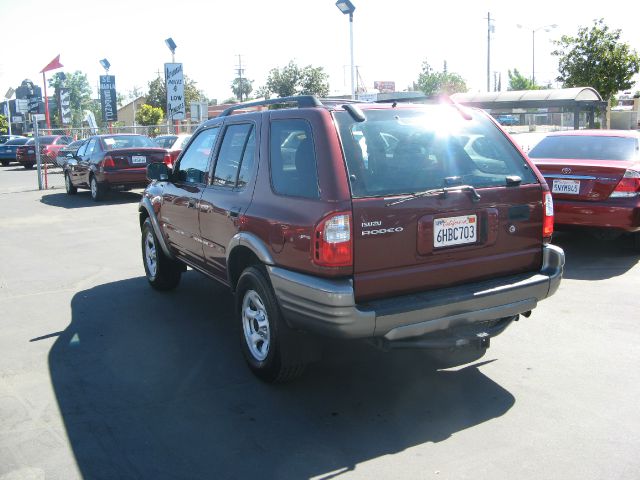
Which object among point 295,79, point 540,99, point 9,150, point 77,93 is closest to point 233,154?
point 540,99

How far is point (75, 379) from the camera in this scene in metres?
4.59

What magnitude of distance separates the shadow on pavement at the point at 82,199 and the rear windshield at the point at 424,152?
12312 mm

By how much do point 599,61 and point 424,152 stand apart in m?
29.0

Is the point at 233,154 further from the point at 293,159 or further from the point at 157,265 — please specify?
the point at 157,265

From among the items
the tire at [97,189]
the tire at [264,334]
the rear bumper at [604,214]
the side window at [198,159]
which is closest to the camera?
the tire at [264,334]

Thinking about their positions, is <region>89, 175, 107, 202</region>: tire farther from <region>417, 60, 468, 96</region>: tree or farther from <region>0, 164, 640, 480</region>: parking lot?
<region>417, 60, 468, 96</region>: tree

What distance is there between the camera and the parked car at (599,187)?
293 inches

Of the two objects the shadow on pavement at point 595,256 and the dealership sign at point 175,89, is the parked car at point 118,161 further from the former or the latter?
the dealership sign at point 175,89

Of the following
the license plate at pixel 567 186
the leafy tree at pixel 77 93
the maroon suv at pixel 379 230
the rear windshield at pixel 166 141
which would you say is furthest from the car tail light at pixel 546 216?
the leafy tree at pixel 77 93

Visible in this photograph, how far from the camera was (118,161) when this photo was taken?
1516 cm

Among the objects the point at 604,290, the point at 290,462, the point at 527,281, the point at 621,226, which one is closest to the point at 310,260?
the point at 290,462

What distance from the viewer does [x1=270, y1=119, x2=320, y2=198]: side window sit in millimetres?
3877

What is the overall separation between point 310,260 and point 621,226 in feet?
16.9

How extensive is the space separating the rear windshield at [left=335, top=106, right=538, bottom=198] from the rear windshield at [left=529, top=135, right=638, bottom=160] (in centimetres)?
437
